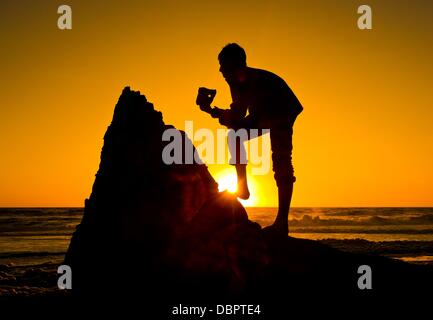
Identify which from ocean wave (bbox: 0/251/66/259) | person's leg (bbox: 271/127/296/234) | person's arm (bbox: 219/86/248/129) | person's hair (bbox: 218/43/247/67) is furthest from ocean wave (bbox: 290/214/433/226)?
person's hair (bbox: 218/43/247/67)

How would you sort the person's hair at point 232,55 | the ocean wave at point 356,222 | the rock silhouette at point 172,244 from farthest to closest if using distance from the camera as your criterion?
the ocean wave at point 356,222, the person's hair at point 232,55, the rock silhouette at point 172,244

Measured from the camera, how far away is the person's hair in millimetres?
9508

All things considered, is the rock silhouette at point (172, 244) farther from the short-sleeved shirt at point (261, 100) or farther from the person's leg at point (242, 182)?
the short-sleeved shirt at point (261, 100)

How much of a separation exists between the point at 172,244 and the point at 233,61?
10.2ft

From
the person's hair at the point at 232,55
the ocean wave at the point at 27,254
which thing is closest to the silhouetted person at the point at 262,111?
the person's hair at the point at 232,55

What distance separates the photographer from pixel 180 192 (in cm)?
924

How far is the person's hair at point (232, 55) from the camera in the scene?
31.2 feet

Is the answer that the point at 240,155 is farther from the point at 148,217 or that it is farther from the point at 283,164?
the point at 148,217

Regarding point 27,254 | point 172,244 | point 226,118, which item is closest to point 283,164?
point 226,118

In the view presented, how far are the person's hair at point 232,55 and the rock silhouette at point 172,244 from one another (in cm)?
158

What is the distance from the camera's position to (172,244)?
8766 millimetres

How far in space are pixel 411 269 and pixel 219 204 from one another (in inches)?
181
